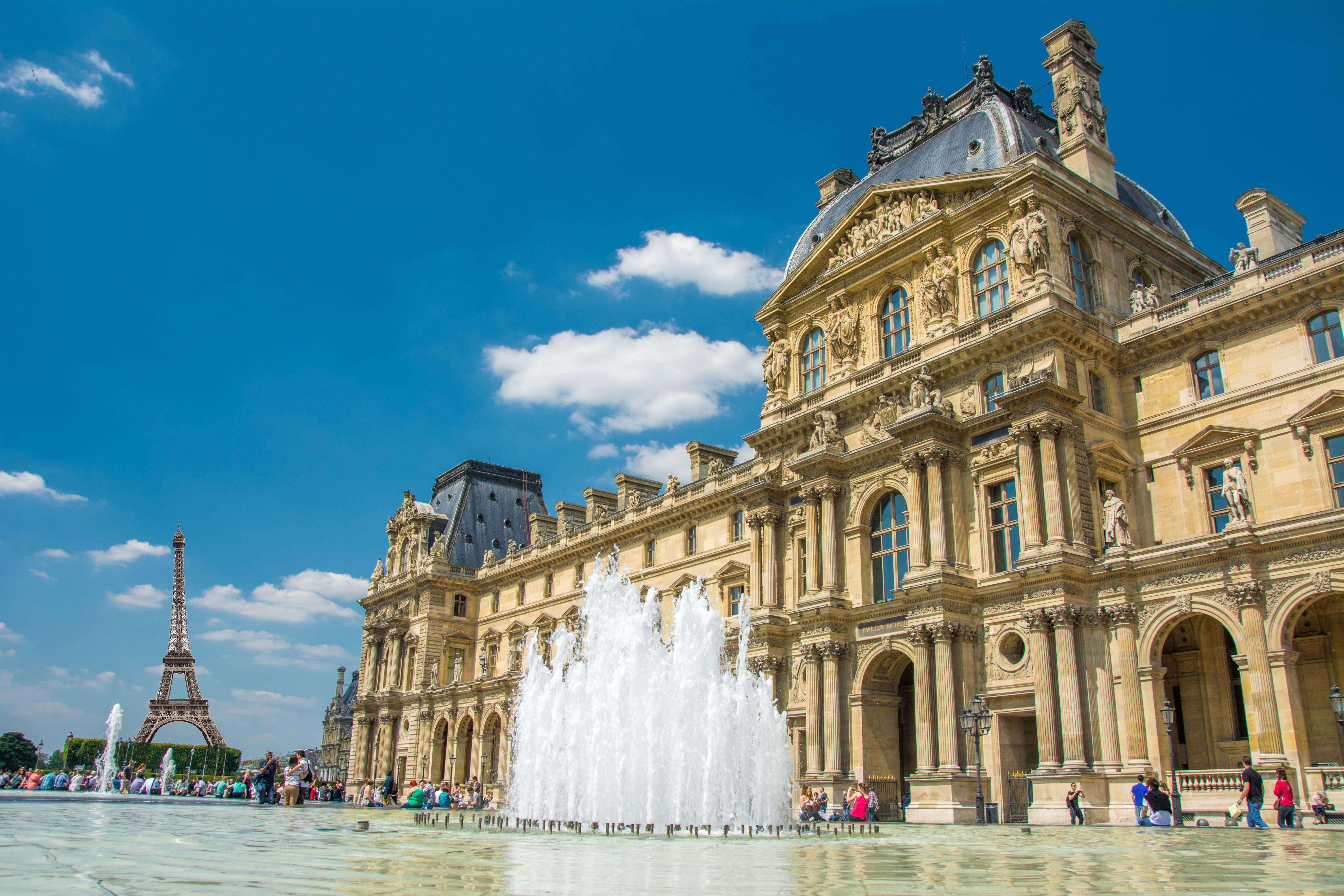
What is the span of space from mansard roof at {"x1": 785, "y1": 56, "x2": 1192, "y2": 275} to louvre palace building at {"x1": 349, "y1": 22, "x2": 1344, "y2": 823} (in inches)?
6.5

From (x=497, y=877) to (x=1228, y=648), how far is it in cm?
2501

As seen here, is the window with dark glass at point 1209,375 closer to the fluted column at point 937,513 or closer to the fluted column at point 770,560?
the fluted column at point 937,513

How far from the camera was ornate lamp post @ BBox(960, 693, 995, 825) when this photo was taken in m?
25.2

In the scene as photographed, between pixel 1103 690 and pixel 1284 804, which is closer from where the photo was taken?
pixel 1284 804

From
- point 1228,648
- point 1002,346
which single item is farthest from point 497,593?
point 1228,648

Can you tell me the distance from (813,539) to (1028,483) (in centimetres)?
838

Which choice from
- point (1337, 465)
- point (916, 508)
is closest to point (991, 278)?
point (916, 508)

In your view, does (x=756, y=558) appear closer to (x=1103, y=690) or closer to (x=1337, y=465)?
(x=1103, y=690)

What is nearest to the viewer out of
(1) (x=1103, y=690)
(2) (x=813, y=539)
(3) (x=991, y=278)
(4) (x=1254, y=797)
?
(4) (x=1254, y=797)

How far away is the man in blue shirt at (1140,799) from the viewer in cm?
2269

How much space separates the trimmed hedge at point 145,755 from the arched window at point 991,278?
80.6 meters

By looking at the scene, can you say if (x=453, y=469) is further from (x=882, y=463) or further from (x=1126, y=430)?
(x=1126, y=430)

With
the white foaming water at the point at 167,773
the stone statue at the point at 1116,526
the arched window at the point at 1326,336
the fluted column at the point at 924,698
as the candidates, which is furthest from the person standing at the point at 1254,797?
the white foaming water at the point at 167,773

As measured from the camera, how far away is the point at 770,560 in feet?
122
